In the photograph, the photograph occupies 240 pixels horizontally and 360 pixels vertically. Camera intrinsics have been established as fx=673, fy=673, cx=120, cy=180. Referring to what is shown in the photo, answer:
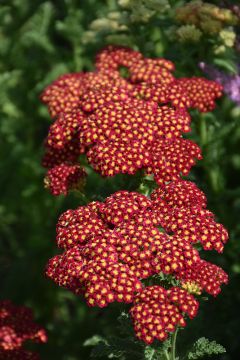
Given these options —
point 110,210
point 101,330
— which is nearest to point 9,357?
point 110,210

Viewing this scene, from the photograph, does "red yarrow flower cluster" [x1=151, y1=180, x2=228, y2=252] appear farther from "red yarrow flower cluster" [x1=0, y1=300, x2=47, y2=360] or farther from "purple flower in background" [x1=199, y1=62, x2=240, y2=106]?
"purple flower in background" [x1=199, y1=62, x2=240, y2=106]

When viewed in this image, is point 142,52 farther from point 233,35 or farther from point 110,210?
point 110,210

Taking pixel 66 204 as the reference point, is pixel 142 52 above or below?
above

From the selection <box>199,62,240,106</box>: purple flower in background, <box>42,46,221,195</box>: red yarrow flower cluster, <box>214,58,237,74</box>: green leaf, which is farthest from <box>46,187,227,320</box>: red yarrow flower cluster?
<box>199,62,240,106</box>: purple flower in background

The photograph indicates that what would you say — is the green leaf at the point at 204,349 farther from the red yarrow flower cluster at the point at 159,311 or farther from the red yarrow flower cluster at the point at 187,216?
the red yarrow flower cluster at the point at 187,216

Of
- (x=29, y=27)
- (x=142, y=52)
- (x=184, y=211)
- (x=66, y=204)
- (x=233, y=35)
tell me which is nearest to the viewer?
(x=184, y=211)

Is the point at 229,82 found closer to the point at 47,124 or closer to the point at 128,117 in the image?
the point at 128,117
